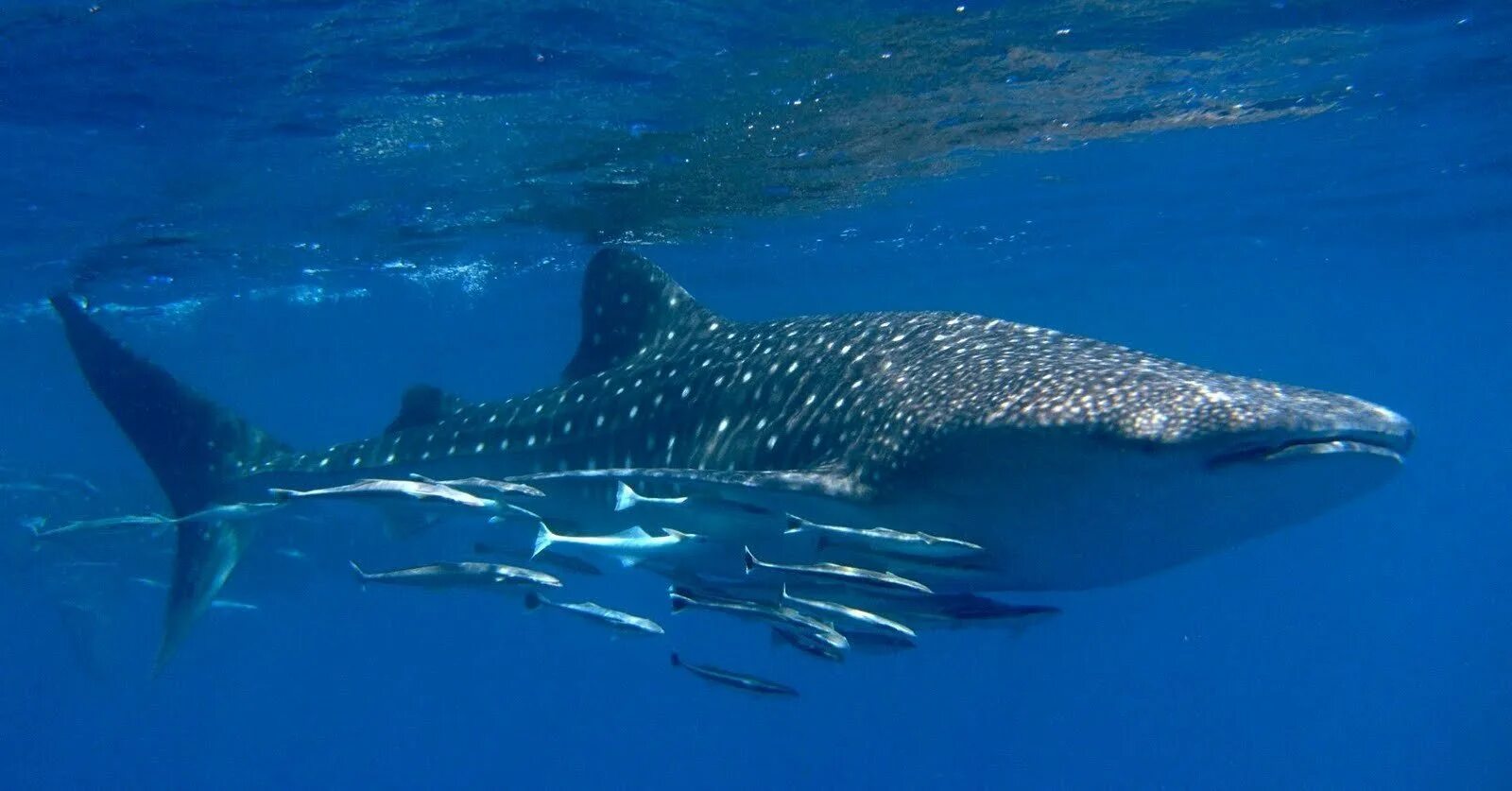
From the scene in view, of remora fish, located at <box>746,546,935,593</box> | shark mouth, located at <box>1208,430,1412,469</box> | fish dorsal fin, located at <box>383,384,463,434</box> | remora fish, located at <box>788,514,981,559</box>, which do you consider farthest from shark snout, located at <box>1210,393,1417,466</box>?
fish dorsal fin, located at <box>383,384,463,434</box>

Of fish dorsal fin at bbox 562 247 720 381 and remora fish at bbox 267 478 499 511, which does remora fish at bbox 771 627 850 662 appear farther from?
fish dorsal fin at bbox 562 247 720 381

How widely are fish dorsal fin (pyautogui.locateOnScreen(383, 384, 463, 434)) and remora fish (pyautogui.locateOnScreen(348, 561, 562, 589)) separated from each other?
278 cm

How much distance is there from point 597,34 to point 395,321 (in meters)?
28.9

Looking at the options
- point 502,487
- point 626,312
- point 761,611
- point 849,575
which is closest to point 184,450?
point 626,312

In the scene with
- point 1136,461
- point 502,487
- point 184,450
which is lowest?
point 184,450

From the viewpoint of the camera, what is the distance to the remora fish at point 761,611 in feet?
16.4

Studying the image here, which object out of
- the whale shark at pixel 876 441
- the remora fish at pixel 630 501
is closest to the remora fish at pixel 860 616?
the whale shark at pixel 876 441

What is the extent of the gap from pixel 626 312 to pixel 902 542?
15.6 ft

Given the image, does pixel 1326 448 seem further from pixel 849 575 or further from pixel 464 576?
pixel 464 576

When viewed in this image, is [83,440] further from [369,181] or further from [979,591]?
[979,591]

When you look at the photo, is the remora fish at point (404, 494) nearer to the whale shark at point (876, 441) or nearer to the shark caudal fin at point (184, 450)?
the whale shark at point (876, 441)

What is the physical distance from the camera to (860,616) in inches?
200

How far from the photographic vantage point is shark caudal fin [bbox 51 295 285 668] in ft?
29.3

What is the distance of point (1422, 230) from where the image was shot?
29.2 meters
